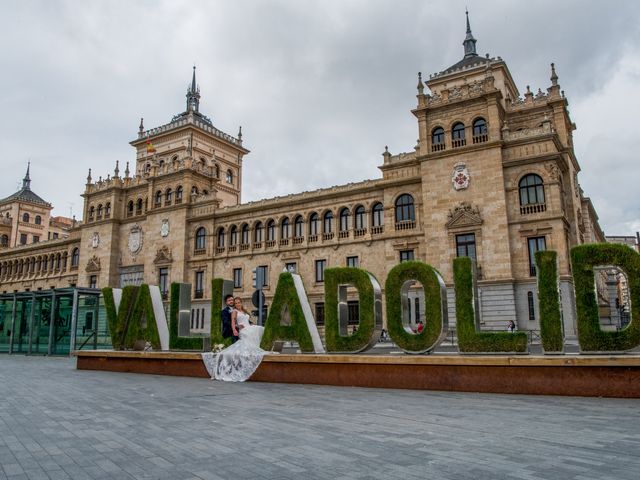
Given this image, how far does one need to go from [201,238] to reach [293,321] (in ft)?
108

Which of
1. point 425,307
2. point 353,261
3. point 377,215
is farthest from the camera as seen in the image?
point 353,261

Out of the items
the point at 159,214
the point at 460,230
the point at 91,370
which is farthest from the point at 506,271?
the point at 159,214

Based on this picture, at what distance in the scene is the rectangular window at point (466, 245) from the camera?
32.6 m

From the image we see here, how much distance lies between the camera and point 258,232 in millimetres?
44625

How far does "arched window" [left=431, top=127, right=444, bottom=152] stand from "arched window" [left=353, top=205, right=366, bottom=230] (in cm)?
742

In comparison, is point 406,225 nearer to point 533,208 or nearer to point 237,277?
point 533,208

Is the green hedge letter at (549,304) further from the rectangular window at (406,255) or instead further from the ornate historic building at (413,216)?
the rectangular window at (406,255)

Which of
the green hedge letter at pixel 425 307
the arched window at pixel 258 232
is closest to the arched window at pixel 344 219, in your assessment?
the arched window at pixel 258 232

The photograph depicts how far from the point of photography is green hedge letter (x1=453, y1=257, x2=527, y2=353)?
13.2 m

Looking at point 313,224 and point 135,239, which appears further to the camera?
point 135,239

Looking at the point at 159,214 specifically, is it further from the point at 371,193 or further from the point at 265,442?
the point at 265,442

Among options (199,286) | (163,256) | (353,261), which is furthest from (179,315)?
(163,256)

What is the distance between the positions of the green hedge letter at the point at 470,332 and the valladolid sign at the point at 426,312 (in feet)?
0.08

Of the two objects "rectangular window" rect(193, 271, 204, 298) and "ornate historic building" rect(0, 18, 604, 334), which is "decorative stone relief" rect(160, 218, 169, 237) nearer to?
"ornate historic building" rect(0, 18, 604, 334)
